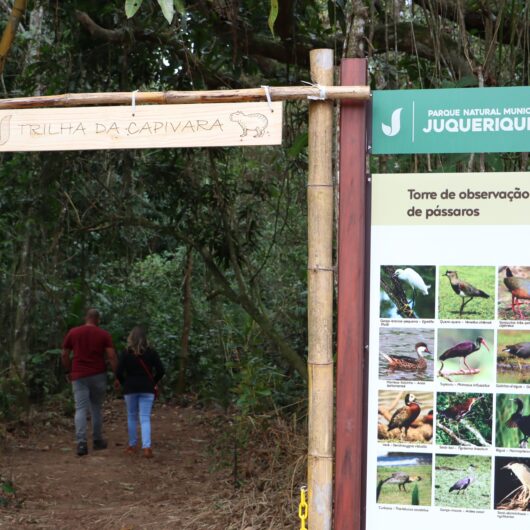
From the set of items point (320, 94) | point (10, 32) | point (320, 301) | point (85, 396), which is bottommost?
point (85, 396)

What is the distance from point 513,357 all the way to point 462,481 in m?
0.50

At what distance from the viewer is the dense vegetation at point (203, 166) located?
6.30 meters

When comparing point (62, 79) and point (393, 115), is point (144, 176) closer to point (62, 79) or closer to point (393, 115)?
point (62, 79)

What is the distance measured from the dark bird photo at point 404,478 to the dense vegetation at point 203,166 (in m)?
1.51

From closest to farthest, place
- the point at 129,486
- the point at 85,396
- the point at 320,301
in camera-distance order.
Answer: the point at 320,301 → the point at 129,486 → the point at 85,396

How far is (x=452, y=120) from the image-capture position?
3359 millimetres

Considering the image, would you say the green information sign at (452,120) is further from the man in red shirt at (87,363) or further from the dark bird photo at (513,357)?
the man in red shirt at (87,363)

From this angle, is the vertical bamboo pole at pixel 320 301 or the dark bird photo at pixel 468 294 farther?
the vertical bamboo pole at pixel 320 301

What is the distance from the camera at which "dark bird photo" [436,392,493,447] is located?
3.33 meters

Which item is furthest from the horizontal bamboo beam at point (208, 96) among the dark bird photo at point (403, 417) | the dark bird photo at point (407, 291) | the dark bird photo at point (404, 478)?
the dark bird photo at point (404, 478)

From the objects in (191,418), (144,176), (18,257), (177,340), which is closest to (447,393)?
(144,176)

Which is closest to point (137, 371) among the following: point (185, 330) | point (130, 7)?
point (185, 330)

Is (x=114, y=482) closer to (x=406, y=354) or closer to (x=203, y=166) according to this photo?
(x=203, y=166)

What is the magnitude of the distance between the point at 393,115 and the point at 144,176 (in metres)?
6.23
